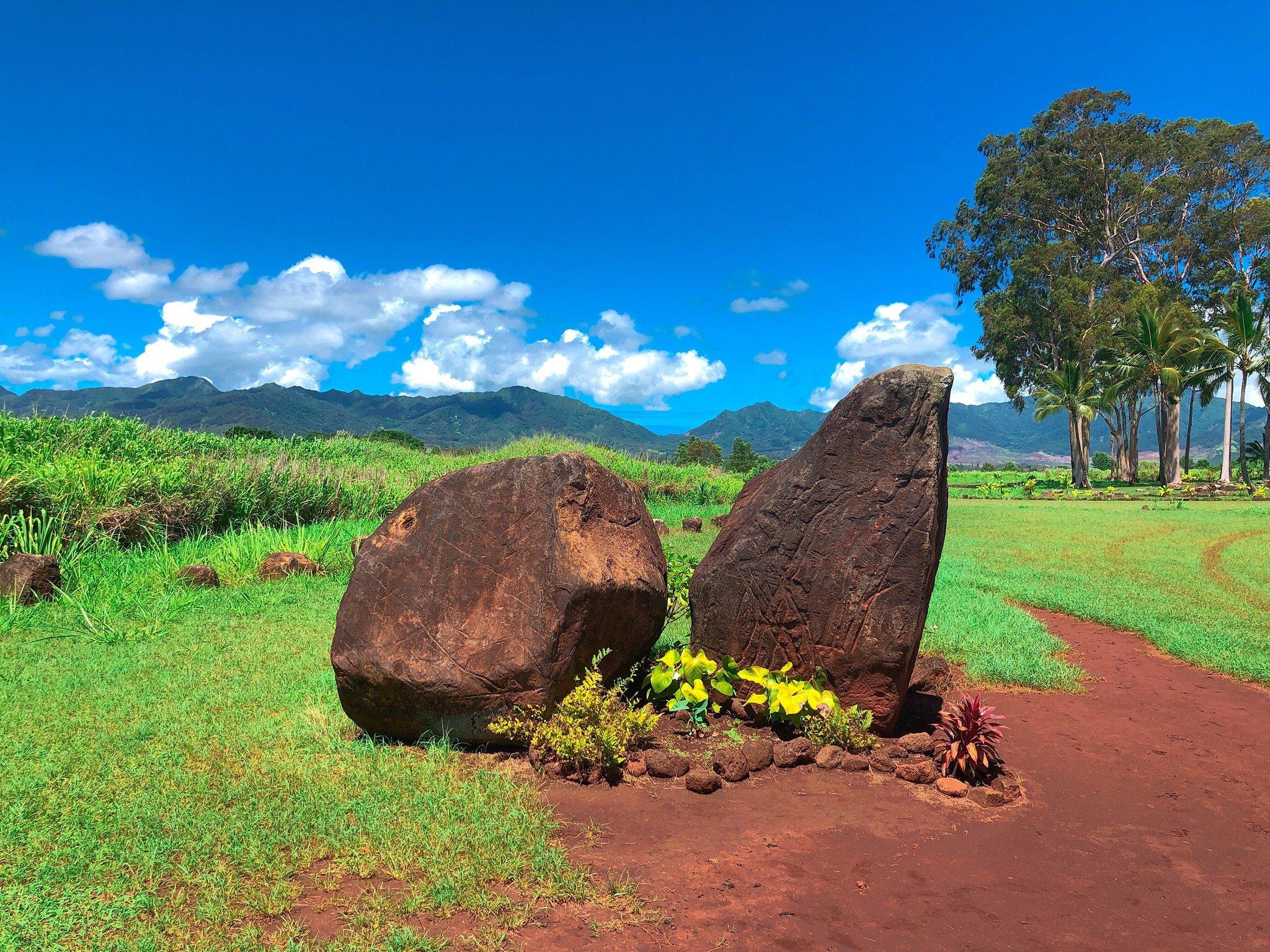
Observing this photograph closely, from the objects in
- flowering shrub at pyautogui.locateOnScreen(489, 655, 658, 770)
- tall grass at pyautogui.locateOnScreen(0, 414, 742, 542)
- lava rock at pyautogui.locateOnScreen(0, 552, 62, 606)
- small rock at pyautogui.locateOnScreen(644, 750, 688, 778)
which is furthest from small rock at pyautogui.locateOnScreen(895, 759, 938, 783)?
tall grass at pyautogui.locateOnScreen(0, 414, 742, 542)

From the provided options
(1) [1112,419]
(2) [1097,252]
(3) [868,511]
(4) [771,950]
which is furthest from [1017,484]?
(4) [771,950]

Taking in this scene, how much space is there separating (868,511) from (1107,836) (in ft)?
6.68

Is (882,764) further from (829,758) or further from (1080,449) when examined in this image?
(1080,449)

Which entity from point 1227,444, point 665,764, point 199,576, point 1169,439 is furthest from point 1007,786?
point 1169,439

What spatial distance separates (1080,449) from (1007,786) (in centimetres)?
3496

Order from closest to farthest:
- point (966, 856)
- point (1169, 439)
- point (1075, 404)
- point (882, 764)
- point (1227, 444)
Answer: point (966, 856), point (882, 764), point (1227, 444), point (1075, 404), point (1169, 439)

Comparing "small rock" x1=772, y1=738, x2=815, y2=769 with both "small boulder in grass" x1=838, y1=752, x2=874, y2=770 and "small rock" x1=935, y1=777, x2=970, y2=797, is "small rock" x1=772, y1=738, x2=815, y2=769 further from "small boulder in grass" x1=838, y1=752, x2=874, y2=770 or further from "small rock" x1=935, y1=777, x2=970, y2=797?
"small rock" x1=935, y1=777, x2=970, y2=797

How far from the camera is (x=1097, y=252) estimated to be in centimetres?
3891

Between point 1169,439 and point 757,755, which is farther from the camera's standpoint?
point 1169,439

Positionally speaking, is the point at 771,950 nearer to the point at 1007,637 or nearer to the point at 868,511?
the point at 868,511

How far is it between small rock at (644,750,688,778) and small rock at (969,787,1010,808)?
1.59 metres

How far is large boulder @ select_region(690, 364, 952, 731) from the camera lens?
462cm

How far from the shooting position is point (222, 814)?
381 cm

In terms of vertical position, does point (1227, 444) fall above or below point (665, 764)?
above
